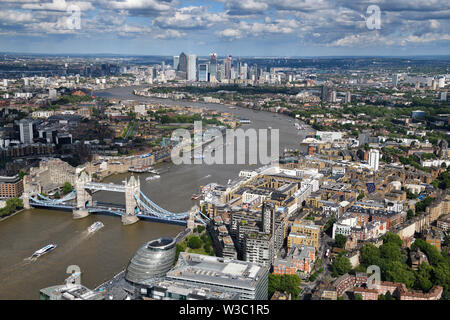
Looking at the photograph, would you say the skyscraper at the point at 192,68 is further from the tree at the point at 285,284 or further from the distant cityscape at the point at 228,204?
the tree at the point at 285,284

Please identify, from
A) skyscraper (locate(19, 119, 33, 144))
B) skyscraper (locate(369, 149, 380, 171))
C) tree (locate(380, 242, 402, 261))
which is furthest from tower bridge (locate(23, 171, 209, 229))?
skyscraper (locate(369, 149, 380, 171))

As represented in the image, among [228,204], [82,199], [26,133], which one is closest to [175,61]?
[26,133]

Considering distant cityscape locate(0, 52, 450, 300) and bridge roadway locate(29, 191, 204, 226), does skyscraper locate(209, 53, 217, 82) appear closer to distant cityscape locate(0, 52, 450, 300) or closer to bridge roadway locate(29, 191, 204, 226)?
distant cityscape locate(0, 52, 450, 300)

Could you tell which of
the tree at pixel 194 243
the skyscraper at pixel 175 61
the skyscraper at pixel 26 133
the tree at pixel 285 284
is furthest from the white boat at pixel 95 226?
the skyscraper at pixel 175 61

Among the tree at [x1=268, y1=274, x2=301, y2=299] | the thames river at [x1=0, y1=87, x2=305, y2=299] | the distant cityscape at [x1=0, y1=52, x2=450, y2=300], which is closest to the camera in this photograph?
the tree at [x1=268, y1=274, x2=301, y2=299]

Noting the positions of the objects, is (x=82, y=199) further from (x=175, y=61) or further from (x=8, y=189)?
(x=175, y=61)
